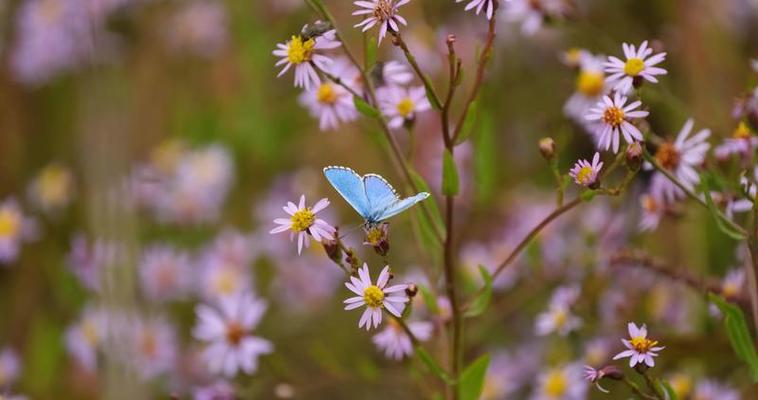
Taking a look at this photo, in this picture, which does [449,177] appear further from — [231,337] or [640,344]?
[231,337]

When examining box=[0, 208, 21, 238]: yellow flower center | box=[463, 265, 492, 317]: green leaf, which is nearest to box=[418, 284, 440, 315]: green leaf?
box=[463, 265, 492, 317]: green leaf

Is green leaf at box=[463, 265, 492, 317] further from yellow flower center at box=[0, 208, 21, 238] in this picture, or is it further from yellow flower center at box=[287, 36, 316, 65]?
yellow flower center at box=[0, 208, 21, 238]

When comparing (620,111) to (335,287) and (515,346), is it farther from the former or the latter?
→ (335,287)

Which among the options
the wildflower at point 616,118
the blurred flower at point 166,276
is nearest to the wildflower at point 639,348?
the wildflower at point 616,118

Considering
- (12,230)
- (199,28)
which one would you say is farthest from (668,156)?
(199,28)

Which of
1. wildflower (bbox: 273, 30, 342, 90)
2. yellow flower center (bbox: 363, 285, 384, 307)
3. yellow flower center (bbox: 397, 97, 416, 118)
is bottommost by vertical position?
yellow flower center (bbox: 363, 285, 384, 307)

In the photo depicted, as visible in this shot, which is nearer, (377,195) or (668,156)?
(377,195)

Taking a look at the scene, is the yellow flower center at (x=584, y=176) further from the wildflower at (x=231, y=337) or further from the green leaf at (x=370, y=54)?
the wildflower at (x=231, y=337)
